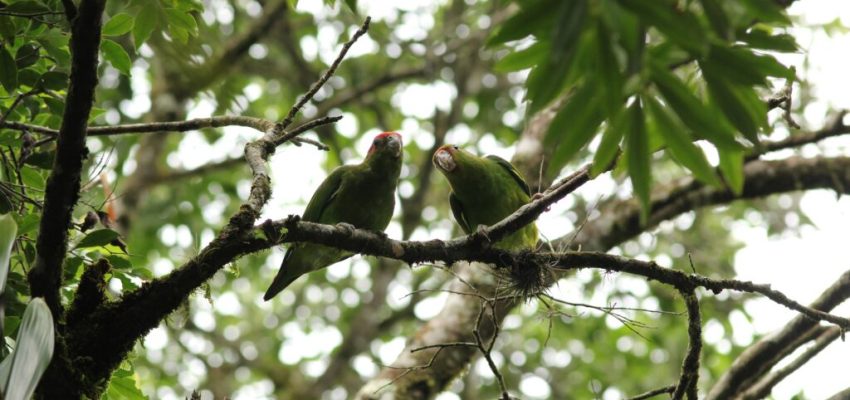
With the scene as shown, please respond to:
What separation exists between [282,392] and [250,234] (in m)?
7.97

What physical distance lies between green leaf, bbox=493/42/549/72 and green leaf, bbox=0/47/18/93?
186 centimetres

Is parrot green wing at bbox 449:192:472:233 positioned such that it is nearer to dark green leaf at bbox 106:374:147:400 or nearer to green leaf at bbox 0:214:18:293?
dark green leaf at bbox 106:374:147:400

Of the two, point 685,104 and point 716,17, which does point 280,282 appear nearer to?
point 685,104

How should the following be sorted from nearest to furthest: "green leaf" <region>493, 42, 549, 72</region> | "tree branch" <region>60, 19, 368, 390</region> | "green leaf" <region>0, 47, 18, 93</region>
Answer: "green leaf" <region>493, 42, 549, 72</region>
"tree branch" <region>60, 19, 368, 390</region>
"green leaf" <region>0, 47, 18, 93</region>

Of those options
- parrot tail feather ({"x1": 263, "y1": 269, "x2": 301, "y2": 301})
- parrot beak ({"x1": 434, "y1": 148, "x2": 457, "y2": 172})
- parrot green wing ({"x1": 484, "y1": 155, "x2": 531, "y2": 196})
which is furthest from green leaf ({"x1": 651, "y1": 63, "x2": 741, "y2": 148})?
parrot tail feather ({"x1": 263, "y1": 269, "x2": 301, "y2": 301})

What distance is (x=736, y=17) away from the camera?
1595 millimetres

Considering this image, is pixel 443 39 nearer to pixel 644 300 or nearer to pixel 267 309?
pixel 644 300

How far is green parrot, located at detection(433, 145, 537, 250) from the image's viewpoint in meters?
4.91

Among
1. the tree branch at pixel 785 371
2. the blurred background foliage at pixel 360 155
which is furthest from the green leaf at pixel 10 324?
the tree branch at pixel 785 371

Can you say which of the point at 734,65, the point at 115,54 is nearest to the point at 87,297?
the point at 115,54

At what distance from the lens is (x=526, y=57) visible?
75.4 inches

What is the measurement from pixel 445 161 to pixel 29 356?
3.35 m

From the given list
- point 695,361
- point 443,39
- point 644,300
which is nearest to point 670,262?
point 644,300

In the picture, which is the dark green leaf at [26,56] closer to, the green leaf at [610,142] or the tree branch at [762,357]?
the green leaf at [610,142]
